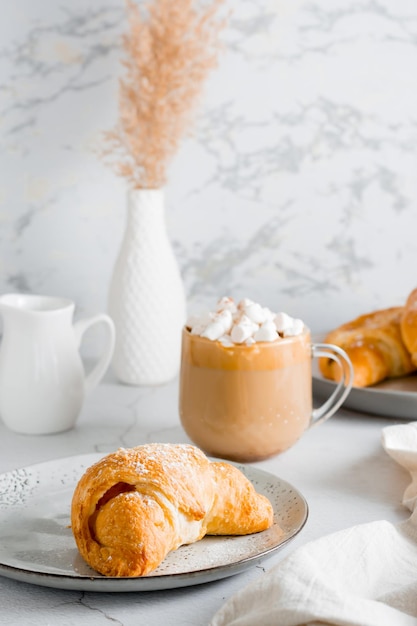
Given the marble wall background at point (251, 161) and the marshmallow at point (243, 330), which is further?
the marble wall background at point (251, 161)

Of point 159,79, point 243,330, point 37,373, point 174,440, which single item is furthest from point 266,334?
point 159,79

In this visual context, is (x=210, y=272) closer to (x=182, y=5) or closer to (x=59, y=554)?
(x=182, y=5)

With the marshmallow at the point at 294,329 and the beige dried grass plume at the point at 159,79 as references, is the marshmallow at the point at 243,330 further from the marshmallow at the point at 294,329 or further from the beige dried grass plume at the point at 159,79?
the beige dried grass plume at the point at 159,79

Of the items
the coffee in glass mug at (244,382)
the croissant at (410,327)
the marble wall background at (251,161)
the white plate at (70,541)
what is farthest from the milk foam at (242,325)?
the marble wall background at (251,161)

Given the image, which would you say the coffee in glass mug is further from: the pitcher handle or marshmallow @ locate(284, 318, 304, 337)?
the pitcher handle

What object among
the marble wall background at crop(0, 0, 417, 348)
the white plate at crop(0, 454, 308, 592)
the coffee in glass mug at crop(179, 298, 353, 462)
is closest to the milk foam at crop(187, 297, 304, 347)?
the coffee in glass mug at crop(179, 298, 353, 462)

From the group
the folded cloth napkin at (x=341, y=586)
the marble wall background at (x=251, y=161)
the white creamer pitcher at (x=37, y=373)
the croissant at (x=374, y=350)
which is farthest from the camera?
the marble wall background at (x=251, y=161)

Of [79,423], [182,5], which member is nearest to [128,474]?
[79,423]
